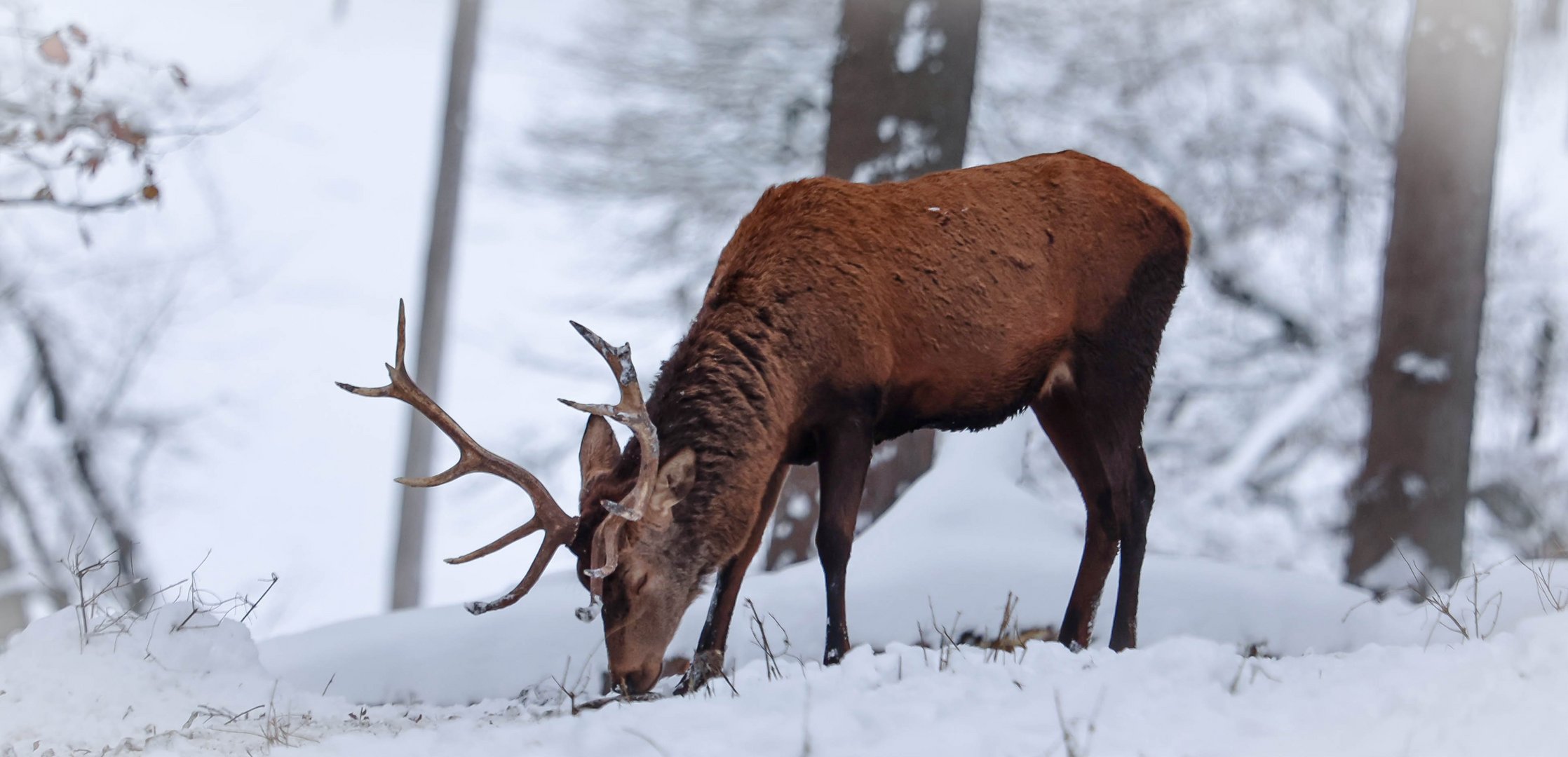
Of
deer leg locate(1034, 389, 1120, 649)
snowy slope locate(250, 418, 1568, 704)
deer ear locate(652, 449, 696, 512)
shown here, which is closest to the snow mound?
snowy slope locate(250, 418, 1568, 704)

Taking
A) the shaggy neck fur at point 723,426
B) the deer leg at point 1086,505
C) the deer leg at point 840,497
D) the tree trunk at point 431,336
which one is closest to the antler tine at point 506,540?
the shaggy neck fur at point 723,426

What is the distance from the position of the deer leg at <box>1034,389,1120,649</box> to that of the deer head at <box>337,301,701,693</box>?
1.55 metres

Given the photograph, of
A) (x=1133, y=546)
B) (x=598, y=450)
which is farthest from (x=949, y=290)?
(x=598, y=450)

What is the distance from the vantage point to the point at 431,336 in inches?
569

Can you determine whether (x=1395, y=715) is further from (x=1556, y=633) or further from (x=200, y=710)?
(x=200, y=710)

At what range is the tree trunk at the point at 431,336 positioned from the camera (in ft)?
47.0

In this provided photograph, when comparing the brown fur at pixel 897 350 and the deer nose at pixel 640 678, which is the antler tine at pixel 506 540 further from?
the deer nose at pixel 640 678

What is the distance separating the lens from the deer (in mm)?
4496

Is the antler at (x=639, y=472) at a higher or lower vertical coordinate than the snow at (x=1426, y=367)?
lower

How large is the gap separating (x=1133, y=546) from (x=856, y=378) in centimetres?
132

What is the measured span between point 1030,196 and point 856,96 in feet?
7.23

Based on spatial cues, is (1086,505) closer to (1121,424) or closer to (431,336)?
(1121,424)

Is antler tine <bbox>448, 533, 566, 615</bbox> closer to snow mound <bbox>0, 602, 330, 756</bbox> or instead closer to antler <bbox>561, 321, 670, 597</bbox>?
antler <bbox>561, 321, 670, 597</bbox>

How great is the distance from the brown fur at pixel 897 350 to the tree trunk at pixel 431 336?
32.4 ft
